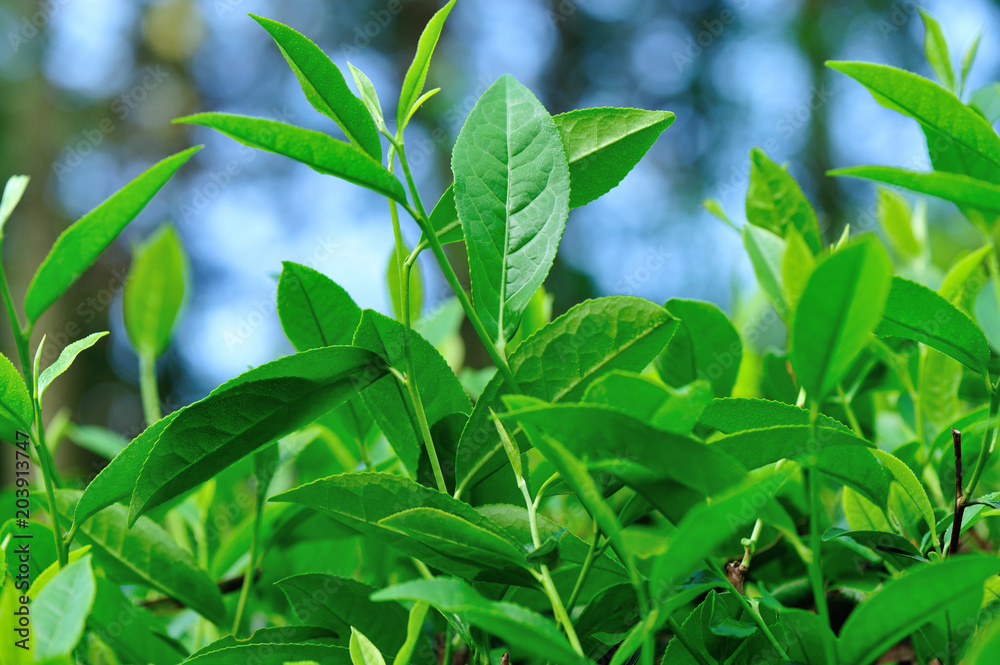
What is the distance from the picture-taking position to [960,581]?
21cm

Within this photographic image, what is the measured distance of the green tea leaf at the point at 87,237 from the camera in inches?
14.4

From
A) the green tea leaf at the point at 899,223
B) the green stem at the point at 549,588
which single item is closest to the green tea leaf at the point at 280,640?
the green stem at the point at 549,588

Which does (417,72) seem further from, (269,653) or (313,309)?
(269,653)

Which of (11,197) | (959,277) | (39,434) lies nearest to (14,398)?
(39,434)

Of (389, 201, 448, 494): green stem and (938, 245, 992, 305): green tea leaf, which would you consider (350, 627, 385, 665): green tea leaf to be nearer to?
(389, 201, 448, 494): green stem

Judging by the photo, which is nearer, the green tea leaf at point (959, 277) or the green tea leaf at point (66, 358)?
the green tea leaf at point (66, 358)

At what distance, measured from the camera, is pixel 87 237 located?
372 mm

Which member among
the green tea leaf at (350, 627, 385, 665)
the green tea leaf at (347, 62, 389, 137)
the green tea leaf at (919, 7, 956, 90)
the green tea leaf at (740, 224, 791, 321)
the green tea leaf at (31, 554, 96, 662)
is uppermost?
the green tea leaf at (919, 7, 956, 90)

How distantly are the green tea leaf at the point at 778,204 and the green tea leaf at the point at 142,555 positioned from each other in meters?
0.46

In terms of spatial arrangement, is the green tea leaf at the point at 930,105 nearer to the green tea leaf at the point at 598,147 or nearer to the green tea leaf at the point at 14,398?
the green tea leaf at the point at 598,147

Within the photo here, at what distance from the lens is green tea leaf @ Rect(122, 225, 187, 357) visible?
2.18 ft

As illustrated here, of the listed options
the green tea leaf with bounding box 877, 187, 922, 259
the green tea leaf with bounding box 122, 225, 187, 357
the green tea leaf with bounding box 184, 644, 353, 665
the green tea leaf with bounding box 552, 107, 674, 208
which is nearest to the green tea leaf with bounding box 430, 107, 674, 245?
the green tea leaf with bounding box 552, 107, 674, 208

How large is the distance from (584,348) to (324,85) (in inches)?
6.7

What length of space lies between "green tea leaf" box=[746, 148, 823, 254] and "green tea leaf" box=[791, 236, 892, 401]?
29 cm
